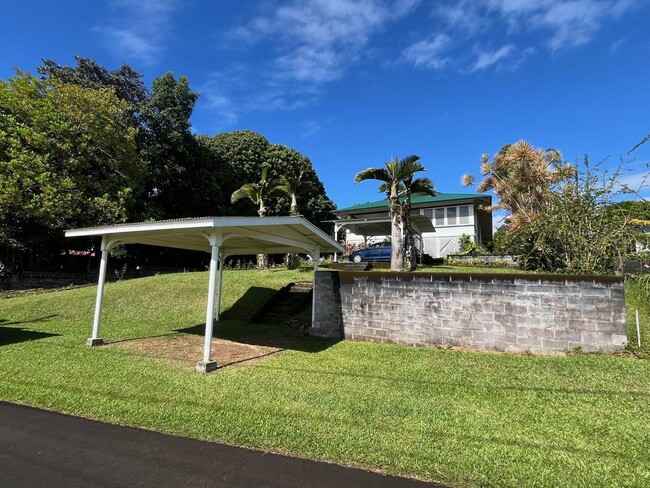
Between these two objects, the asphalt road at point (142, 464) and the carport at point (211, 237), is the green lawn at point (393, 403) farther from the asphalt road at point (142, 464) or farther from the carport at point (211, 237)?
the carport at point (211, 237)

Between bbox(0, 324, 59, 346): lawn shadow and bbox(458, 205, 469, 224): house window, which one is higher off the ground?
bbox(458, 205, 469, 224): house window

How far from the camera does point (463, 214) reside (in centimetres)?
2611

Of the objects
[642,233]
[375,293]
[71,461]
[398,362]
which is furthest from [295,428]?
[642,233]

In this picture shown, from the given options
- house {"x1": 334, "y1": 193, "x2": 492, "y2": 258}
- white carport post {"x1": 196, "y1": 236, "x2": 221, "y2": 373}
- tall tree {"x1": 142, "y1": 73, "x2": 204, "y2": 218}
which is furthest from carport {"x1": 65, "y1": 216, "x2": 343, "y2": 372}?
tall tree {"x1": 142, "y1": 73, "x2": 204, "y2": 218}

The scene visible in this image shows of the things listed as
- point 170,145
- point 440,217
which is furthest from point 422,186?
point 170,145

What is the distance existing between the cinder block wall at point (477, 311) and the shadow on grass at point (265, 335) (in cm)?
62

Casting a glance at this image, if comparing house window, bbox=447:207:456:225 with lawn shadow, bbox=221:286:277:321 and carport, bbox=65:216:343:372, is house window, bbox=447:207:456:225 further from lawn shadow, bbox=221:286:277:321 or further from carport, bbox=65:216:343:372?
carport, bbox=65:216:343:372

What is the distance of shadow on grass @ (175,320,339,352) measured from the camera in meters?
8.79

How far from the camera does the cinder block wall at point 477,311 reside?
22.6ft

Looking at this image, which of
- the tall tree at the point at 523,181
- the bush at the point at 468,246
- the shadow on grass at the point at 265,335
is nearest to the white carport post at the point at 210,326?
the shadow on grass at the point at 265,335

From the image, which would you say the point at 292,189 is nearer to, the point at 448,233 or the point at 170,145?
the point at 170,145

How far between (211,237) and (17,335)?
6723mm

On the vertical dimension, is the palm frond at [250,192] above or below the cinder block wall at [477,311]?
above

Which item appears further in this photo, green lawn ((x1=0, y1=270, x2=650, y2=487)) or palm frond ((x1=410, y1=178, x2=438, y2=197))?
palm frond ((x1=410, y1=178, x2=438, y2=197))
